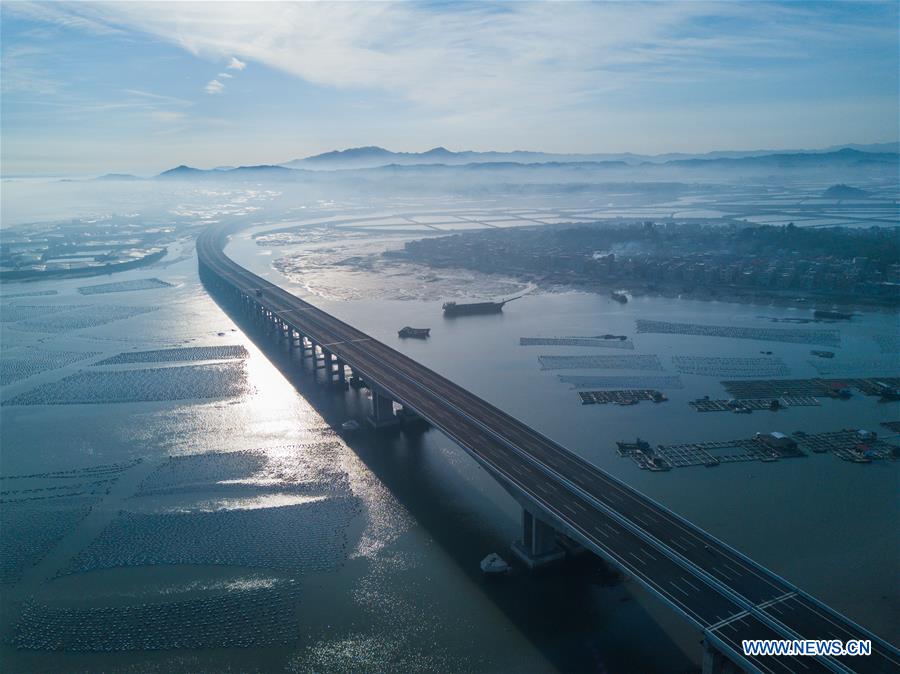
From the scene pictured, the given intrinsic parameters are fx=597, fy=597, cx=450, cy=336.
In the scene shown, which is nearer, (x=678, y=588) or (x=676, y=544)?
(x=678, y=588)

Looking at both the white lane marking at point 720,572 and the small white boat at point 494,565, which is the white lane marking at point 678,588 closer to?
the white lane marking at point 720,572

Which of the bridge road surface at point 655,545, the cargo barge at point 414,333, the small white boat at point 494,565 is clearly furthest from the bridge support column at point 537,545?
the cargo barge at point 414,333

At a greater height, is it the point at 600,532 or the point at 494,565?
the point at 600,532

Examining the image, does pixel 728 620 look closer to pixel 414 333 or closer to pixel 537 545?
pixel 537 545

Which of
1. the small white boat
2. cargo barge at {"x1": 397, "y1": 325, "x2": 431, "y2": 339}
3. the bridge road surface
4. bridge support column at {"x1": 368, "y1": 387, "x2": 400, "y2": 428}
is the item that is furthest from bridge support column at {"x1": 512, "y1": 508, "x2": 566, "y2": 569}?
cargo barge at {"x1": 397, "y1": 325, "x2": 431, "y2": 339}

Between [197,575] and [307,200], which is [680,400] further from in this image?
[307,200]

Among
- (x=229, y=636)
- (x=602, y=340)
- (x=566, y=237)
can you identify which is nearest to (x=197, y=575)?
(x=229, y=636)

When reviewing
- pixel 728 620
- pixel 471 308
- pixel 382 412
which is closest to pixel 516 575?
pixel 728 620
